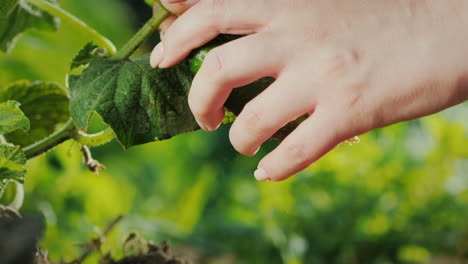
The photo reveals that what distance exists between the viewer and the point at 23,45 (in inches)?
69.7

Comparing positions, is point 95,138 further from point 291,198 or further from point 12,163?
point 291,198

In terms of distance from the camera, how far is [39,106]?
2.59 ft

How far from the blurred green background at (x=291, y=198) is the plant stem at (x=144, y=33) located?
0.94m

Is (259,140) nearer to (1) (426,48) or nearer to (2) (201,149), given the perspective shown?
(1) (426,48)

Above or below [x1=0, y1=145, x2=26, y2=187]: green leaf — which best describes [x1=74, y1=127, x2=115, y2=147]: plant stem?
below

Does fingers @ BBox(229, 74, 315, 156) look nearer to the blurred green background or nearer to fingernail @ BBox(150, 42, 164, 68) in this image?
fingernail @ BBox(150, 42, 164, 68)

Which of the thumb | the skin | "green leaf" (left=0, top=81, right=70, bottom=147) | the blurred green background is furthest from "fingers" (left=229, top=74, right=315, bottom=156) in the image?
the blurred green background

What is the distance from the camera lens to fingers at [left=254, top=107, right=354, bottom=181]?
1.70 feet

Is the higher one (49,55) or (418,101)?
(418,101)

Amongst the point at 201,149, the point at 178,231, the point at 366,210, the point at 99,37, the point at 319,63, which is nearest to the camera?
the point at 319,63

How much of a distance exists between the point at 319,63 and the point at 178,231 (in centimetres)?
123

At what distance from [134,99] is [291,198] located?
136 centimetres

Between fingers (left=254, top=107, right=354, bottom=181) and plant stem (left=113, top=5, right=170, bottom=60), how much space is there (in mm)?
180

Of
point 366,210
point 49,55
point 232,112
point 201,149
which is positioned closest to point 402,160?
point 366,210
